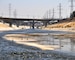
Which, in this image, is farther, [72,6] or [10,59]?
[72,6]

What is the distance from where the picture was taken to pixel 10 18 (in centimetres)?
18688

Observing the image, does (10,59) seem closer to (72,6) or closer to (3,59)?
(3,59)

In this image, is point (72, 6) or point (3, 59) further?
point (72, 6)

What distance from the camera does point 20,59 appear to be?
1343 cm

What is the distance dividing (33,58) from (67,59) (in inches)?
75.1

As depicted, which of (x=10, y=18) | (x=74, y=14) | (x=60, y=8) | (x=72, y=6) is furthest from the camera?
(x=10, y=18)

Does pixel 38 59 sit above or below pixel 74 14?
below

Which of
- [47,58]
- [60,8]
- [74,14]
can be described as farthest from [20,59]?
[60,8]

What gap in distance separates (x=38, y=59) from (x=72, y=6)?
122m

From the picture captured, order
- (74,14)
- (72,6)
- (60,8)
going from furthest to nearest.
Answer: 1. (60,8)
2. (74,14)
3. (72,6)

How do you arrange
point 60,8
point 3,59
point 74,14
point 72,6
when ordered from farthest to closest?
point 60,8 → point 74,14 → point 72,6 → point 3,59

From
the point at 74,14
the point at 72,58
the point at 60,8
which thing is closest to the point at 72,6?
the point at 74,14

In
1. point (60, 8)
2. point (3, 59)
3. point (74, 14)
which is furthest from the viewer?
point (60, 8)

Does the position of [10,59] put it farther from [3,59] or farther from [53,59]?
[53,59]
